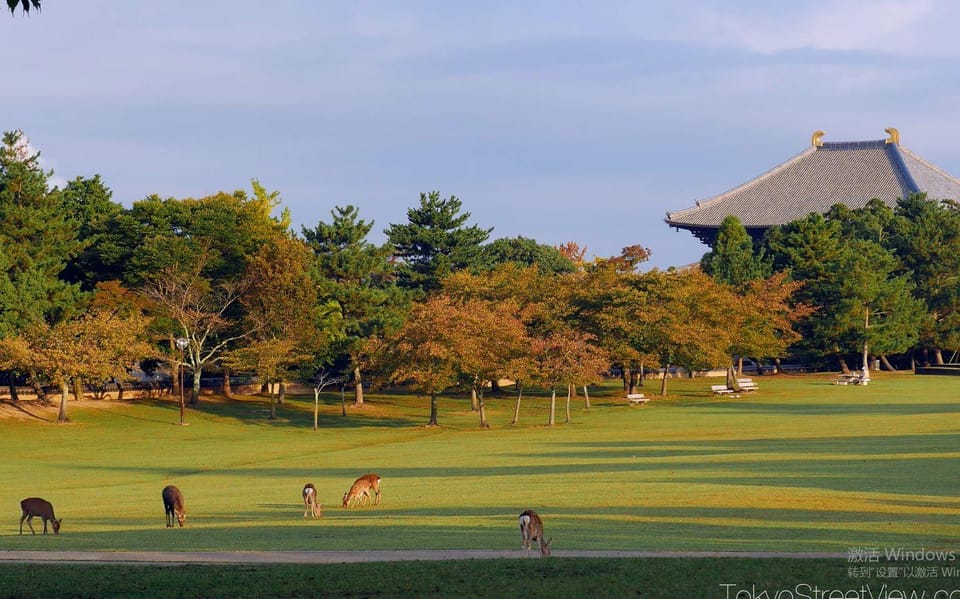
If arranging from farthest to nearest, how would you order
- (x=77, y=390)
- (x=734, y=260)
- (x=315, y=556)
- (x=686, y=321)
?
(x=734, y=260)
(x=686, y=321)
(x=77, y=390)
(x=315, y=556)

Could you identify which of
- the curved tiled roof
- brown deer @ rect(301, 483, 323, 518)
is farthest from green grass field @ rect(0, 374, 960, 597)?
the curved tiled roof

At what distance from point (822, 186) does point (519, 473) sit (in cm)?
9919

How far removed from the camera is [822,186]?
12800 centimetres

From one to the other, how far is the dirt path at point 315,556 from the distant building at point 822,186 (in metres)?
102

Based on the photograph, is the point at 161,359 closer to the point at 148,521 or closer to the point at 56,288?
the point at 56,288

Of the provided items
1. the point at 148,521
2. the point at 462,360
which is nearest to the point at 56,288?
the point at 462,360

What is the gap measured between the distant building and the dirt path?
4030 inches

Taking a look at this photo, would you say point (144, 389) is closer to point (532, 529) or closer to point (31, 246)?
point (31, 246)

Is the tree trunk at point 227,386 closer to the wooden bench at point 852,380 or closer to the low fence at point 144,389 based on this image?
the low fence at point 144,389

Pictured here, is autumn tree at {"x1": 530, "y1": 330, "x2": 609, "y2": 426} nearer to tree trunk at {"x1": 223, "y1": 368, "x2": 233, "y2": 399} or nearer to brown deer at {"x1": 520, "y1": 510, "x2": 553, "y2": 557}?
tree trunk at {"x1": 223, "y1": 368, "x2": 233, "y2": 399}

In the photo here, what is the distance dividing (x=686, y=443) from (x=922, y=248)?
198 ft

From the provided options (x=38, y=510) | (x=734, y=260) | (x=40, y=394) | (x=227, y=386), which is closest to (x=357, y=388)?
(x=227, y=386)

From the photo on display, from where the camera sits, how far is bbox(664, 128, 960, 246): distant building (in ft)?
400

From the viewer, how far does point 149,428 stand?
7075 centimetres
